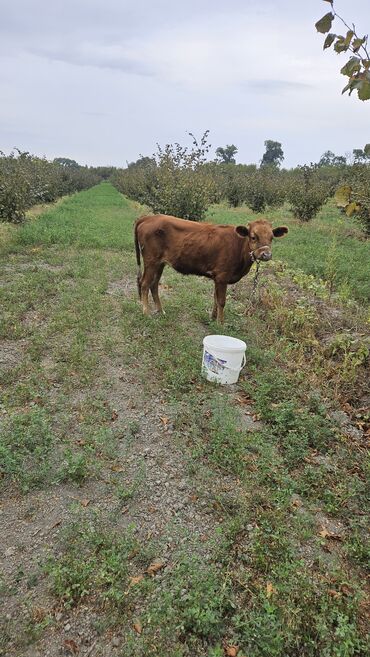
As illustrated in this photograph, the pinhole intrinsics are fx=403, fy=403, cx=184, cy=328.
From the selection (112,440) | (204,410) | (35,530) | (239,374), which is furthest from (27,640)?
(239,374)

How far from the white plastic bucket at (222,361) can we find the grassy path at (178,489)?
16 centimetres

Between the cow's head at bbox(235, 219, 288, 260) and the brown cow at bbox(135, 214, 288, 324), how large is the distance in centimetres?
7

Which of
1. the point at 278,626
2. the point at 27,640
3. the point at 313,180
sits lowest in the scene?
the point at 27,640

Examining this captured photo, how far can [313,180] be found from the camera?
19.2 meters

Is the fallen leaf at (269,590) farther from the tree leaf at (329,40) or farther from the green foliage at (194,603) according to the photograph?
the tree leaf at (329,40)

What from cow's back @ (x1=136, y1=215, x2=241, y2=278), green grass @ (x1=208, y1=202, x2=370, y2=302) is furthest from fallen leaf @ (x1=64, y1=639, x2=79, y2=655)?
green grass @ (x1=208, y1=202, x2=370, y2=302)

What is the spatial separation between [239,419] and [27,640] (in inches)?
105

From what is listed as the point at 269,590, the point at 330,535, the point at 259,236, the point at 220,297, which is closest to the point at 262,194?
the point at 220,297

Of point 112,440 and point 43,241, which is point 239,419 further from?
point 43,241

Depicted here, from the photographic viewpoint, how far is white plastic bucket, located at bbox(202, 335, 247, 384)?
4.84 meters

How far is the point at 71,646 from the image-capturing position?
2285mm

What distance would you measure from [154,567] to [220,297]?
4.32 meters

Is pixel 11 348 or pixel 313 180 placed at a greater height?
pixel 313 180

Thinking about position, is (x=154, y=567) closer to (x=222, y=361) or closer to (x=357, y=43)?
(x=222, y=361)
